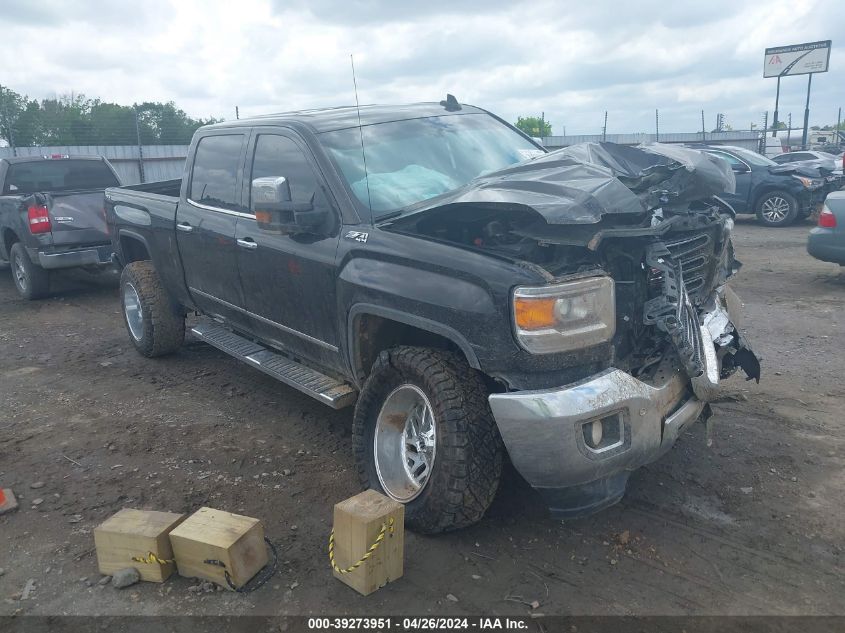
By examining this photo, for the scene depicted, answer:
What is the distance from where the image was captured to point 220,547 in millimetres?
2979

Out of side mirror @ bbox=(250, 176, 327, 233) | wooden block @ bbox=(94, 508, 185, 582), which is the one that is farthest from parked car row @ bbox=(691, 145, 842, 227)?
wooden block @ bbox=(94, 508, 185, 582)

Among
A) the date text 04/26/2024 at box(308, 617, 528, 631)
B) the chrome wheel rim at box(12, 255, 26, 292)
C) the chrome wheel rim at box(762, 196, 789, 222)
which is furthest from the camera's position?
the chrome wheel rim at box(762, 196, 789, 222)

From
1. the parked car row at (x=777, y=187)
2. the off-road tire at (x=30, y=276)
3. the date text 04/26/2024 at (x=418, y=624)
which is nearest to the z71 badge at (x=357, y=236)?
the date text 04/26/2024 at (x=418, y=624)

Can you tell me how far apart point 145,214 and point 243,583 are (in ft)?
12.5

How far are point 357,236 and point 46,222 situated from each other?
651 centimetres

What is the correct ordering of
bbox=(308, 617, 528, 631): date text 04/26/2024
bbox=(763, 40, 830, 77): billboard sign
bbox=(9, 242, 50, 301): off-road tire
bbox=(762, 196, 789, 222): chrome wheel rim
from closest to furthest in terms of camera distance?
bbox=(308, 617, 528, 631): date text 04/26/2024 < bbox=(9, 242, 50, 301): off-road tire < bbox=(762, 196, 789, 222): chrome wheel rim < bbox=(763, 40, 830, 77): billboard sign

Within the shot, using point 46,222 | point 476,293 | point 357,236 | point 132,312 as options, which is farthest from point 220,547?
point 46,222

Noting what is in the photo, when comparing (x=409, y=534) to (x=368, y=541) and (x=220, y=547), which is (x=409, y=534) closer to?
(x=368, y=541)

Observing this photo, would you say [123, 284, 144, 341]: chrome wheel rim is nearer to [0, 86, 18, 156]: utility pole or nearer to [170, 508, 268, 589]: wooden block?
[170, 508, 268, 589]: wooden block

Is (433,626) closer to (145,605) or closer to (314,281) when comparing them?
(145,605)

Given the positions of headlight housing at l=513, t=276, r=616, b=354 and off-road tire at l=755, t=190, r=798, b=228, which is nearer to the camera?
headlight housing at l=513, t=276, r=616, b=354

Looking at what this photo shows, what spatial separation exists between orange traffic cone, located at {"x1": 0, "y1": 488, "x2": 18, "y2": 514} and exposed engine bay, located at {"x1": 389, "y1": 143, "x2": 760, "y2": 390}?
2561mm

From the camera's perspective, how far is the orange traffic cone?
379 cm

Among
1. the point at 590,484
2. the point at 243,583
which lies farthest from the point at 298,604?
the point at 590,484
